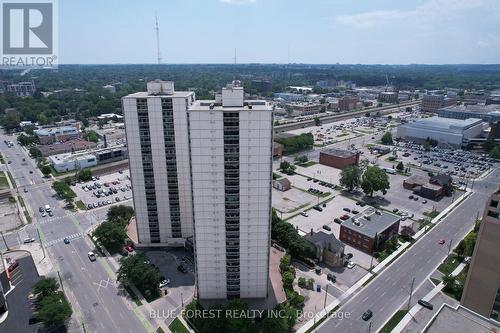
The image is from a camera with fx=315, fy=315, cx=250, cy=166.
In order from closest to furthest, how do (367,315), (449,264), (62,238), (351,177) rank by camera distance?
(367,315) < (449,264) < (62,238) < (351,177)

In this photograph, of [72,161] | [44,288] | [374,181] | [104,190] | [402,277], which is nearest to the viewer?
[44,288]

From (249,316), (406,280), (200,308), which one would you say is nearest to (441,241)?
(406,280)

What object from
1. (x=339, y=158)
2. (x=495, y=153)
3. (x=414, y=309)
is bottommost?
(x=414, y=309)

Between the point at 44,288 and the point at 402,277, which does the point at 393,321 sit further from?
the point at 44,288

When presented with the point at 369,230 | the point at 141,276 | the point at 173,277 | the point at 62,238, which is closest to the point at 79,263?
the point at 62,238

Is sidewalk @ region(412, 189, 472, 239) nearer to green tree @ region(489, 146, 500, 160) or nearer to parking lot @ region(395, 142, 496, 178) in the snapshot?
parking lot @ region(395, 142, 496, 178)

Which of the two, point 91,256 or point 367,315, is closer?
point 367,315

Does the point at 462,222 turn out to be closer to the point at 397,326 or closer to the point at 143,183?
the point at 397,326
